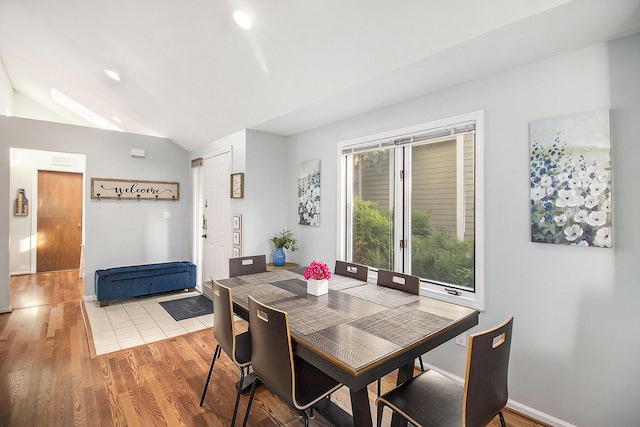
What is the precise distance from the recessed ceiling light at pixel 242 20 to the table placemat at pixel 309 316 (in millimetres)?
1889

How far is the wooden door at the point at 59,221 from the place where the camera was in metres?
6.12

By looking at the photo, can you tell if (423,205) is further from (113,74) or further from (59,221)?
(59,221)

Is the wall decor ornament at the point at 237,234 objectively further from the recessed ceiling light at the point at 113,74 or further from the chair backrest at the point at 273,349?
the chair backrest at the point at 273,349

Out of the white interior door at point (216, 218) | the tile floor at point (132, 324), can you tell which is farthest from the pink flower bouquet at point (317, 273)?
the white interior door at point (216, 218)

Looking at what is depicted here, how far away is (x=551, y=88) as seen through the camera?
1975mm

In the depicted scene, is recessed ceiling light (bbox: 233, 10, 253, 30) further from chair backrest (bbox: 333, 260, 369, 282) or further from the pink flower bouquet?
chair backrest (bbox: 333, 260, 369, 282)

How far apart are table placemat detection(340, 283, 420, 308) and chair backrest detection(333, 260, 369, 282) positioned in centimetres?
24

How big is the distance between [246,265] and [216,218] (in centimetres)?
200

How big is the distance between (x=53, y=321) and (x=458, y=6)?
4.91m

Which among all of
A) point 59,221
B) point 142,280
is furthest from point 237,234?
point 59,221

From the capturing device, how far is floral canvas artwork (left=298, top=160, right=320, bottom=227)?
12.1 ft

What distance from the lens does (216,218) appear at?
4.57m

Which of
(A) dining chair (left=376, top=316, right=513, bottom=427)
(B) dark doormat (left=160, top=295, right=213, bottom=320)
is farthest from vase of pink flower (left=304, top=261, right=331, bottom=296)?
(B) dark doormat (left=160, top=295, right=213, bottom=320)

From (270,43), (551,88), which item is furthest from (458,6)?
(270,43)
